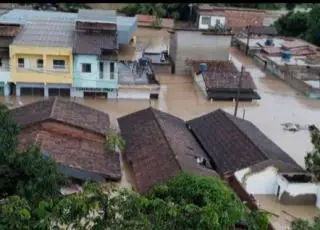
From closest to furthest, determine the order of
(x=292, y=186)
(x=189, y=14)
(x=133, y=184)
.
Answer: (x=292, y=186) → (x=133, y=184) → (x=189, y=14)

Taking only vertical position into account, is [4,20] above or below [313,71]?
above

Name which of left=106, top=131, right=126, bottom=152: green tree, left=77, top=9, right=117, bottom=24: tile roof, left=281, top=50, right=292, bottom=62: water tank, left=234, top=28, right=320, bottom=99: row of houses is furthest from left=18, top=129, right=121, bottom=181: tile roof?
left=281, top=50, right=292, bottom=62: water tank

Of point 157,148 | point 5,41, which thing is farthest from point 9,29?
point 157,148

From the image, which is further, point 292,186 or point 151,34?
point 151,34

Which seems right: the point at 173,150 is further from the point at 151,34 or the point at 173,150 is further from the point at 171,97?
the point at 151,34

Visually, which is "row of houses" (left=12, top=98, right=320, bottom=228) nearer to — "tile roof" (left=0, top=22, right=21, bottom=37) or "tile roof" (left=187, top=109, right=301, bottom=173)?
"tile roof" (left=187, top=109, right=301, bottom=173)

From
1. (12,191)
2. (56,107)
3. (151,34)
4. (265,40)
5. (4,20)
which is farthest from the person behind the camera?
(151,34)

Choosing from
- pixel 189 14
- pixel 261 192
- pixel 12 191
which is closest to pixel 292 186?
pixel 261 192
